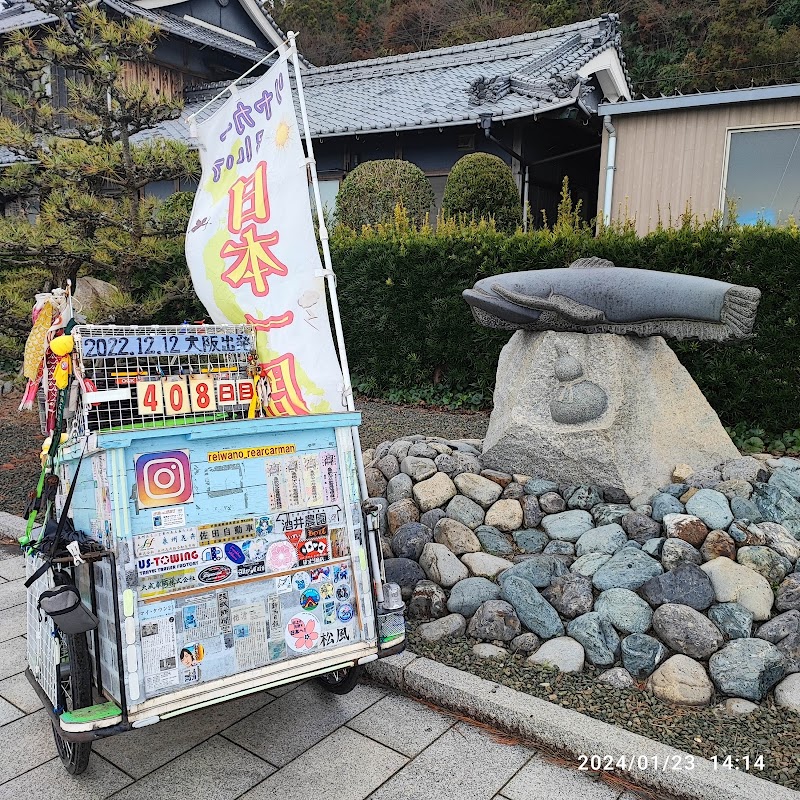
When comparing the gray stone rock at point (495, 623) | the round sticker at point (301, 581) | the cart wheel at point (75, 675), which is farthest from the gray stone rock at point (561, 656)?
the cart wheel at point (75, 675)

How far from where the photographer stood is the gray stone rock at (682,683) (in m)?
3.25

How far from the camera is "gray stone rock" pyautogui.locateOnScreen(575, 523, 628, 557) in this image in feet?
14.2

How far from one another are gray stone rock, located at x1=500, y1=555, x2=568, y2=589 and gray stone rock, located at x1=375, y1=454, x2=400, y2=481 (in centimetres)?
142

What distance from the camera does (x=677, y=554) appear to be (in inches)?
160

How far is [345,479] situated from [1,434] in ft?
24.0

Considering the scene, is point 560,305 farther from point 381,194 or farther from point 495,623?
point 381,194

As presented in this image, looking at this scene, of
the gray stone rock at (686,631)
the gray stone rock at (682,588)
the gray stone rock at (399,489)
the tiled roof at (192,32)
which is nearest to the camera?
the gray stone rock at (686,631)

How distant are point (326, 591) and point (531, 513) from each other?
2199 millimetres

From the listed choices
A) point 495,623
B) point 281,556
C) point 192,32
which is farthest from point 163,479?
point 192,32

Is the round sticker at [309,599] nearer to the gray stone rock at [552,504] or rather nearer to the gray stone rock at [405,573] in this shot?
the gray stone rock at [405,573]

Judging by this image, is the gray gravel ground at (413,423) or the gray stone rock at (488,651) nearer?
the gray stone rock at (488,651)

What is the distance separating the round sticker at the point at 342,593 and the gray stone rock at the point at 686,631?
5.49 feet

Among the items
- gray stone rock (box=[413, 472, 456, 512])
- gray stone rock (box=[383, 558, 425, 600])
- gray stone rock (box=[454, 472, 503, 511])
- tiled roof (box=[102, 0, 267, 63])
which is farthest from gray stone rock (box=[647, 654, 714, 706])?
tiled roof (box=[102, 0, 267, 63])

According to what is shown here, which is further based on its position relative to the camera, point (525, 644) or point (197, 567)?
point (525, 644)
